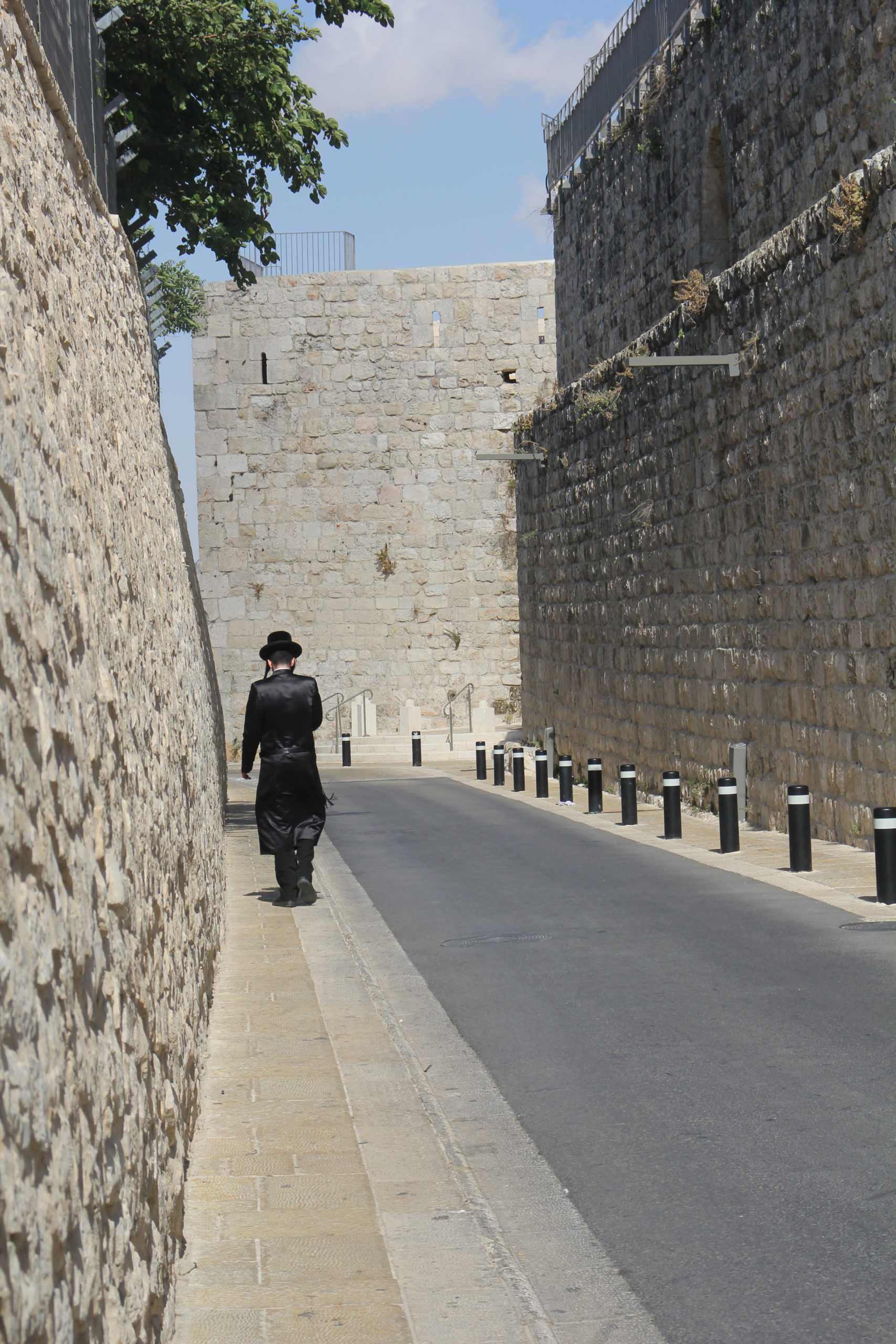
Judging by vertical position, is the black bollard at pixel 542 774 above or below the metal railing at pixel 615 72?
below

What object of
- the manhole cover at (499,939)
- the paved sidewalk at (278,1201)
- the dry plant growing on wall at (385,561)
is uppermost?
the dry plant growing on wall at (385,561)

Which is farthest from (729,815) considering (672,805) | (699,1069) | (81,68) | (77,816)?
(77,816)

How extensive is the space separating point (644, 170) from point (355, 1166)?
16.9 meters

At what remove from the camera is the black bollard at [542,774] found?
63.4 feet

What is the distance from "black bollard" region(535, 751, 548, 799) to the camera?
63.4ft

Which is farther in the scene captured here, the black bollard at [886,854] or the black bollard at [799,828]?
the black bollard at [799,828]

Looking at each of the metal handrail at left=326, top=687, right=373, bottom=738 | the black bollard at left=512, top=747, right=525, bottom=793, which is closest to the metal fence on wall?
the black bollard at left=512, top=747, right=525, bottom=793

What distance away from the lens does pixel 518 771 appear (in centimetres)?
2084

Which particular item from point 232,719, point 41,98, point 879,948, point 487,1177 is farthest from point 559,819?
point 232,719

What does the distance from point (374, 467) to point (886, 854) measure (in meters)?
26.1

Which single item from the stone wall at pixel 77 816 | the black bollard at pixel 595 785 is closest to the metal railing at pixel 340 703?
the black bollard at pixel 595 785

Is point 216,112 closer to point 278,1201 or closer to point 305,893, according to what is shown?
point 305,893

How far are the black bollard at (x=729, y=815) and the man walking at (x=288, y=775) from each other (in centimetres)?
364

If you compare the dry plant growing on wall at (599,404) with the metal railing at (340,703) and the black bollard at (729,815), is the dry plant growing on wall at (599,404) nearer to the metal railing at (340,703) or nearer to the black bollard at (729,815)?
the black bollard at (729,815)
